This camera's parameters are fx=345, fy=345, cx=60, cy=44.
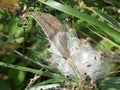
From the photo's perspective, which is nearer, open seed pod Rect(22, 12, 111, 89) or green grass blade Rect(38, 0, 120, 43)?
green grass blade Rect(38, 0, 120, 43)

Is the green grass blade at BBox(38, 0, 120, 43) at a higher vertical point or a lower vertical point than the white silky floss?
higher

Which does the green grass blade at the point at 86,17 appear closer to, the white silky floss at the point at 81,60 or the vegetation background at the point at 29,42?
the vegetation background at the point at 29,42

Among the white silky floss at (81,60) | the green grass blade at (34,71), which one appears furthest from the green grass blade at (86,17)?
the green grass blade at (34,71)

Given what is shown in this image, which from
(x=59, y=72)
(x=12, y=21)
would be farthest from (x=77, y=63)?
(x=12, y=21)

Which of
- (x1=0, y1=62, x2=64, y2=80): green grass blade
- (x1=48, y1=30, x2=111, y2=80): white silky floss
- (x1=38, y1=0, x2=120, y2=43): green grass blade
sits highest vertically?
(x1=38, y1=0, x2=120, y2=43): green grass blade

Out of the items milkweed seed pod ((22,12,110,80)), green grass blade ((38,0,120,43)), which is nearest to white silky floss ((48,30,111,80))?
milkweed seed pod ((22,12,110,80))

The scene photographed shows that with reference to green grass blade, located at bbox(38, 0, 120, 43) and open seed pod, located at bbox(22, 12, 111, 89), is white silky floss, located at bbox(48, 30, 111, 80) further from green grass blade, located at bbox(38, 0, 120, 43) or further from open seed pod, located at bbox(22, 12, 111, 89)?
green grass blade, located at bbox(38, 0, 120, 43)

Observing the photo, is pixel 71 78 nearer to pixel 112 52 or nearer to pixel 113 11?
pixel 112 52

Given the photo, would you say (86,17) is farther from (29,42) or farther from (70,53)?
(29,42)
